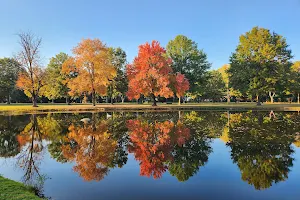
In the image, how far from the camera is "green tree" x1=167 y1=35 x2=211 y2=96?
177ft

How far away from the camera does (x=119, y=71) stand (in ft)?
196

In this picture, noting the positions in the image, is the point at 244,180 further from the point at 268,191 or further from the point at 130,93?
the point at 130,93

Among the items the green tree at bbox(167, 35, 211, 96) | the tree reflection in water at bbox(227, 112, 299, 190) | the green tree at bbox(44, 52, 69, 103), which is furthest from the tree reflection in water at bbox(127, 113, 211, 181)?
the green tree at bbox(44, 52, 69, 103)

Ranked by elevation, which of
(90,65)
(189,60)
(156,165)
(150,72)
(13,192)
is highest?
(189,60)

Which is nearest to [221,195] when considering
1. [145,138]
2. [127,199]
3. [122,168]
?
[127,199]

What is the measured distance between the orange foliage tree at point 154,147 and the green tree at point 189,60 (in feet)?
127

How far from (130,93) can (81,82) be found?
8868mm

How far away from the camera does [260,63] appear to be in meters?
44.8

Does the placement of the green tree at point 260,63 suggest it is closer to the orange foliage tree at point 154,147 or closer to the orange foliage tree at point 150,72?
the orange foliage tree at point 150,72

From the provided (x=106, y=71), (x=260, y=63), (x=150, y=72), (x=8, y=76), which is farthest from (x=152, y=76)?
(x=8, y=76)

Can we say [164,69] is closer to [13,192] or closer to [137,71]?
[137,71]

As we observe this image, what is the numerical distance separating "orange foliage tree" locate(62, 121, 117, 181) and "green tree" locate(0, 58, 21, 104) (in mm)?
60199

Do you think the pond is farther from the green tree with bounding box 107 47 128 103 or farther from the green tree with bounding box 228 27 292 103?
the green tree with bounding box 107 47 128 103

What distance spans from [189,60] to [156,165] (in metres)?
47.9
